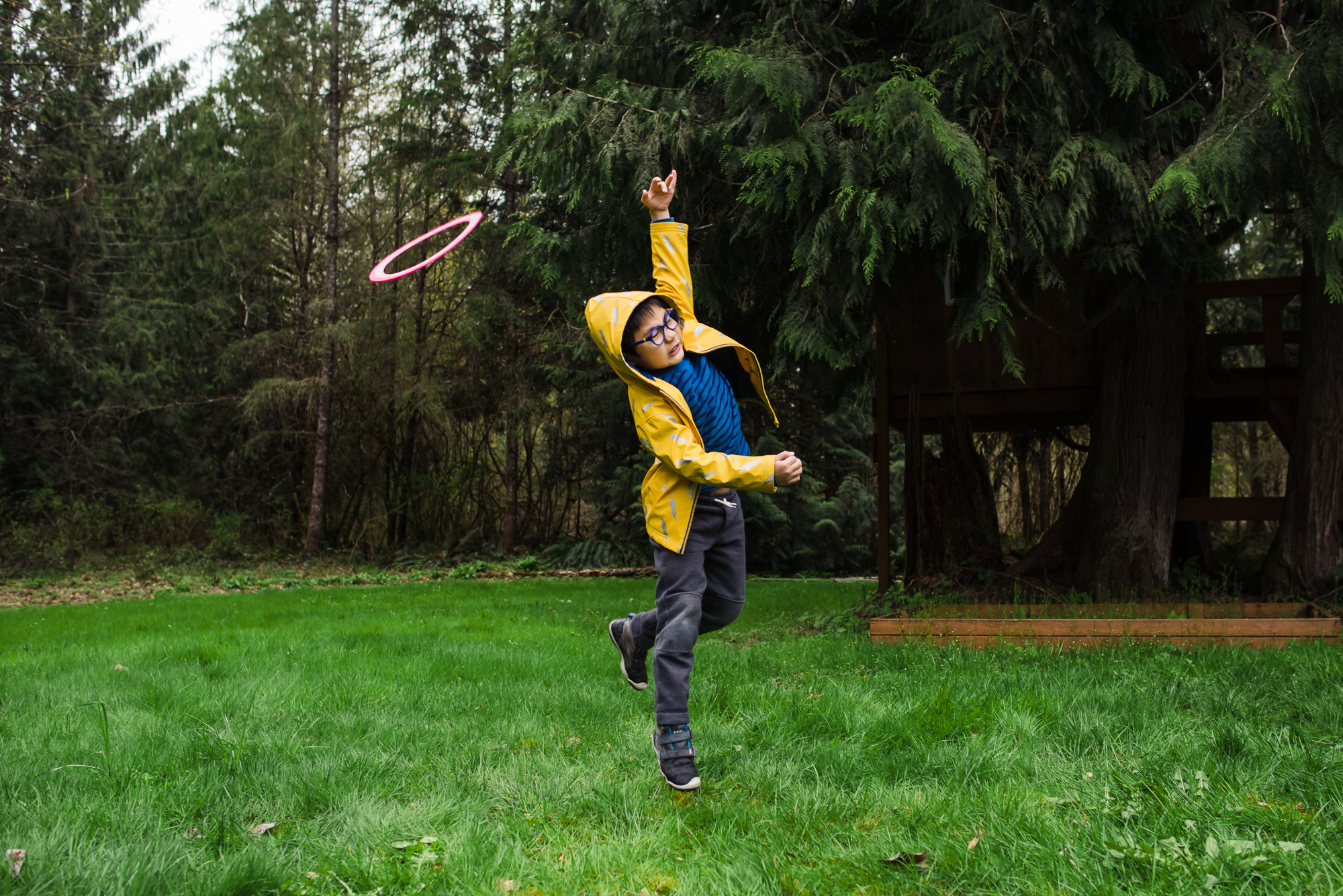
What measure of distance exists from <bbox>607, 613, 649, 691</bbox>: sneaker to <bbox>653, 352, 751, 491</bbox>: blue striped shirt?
2.54ft

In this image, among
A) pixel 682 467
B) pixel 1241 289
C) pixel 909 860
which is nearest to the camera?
pixel 909 860

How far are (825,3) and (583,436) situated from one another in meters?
11.5

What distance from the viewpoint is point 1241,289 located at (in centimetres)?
785

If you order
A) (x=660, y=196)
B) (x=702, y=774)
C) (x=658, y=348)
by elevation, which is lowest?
(x=702, y=774)

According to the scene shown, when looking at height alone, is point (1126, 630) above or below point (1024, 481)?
below

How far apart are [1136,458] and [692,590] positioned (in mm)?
5672

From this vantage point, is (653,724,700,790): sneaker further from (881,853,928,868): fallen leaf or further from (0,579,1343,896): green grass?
(881,853,928,868): fallen leaf

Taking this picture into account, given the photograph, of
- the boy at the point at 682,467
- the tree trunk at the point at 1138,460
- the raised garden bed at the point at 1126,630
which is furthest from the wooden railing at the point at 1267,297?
the boy at the point at 682,467

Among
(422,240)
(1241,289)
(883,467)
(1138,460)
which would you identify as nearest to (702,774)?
(1138,460)

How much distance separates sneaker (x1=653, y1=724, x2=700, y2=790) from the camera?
2.77m

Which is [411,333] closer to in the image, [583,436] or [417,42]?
[583,436]

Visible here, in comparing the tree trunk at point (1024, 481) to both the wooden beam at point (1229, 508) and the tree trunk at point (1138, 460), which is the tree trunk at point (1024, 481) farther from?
the tree trunk at point (1138, 460)

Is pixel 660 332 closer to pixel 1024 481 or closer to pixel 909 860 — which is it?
pixel 909 860

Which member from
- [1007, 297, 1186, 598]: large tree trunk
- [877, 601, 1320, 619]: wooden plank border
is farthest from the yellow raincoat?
[1007, 297, 1186, 598]: large tree trunk
